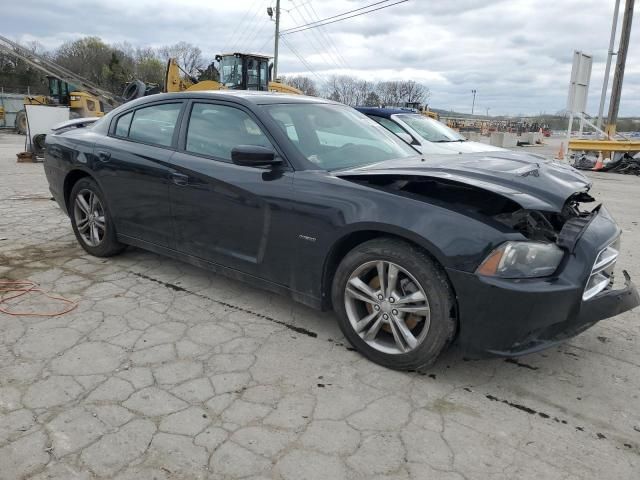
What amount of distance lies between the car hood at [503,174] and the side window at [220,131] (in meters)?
0.75

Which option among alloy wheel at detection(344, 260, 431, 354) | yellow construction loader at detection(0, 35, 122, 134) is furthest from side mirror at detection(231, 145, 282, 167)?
yellow construction loader at detection(0, 35, 122, 134)

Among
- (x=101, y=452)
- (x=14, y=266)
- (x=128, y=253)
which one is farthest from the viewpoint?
(x=128, y=253)

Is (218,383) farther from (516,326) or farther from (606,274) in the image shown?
(606,274)

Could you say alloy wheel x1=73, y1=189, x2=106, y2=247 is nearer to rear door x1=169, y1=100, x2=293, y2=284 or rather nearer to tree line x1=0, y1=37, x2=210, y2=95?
rear door x1=169, y1=100, x2=293, y2=284

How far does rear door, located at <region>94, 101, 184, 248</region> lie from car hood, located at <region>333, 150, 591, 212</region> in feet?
5.10

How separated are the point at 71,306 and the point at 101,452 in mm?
1766

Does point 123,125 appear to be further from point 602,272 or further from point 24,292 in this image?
point 602,272

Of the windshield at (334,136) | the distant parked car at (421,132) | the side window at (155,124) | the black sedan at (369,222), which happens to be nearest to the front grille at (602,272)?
the black sedan at (369,222)

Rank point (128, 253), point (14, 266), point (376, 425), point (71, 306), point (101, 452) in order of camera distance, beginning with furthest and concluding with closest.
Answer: point (128, 253) → point (14, 266) → point (71, 306) → point (376, 425) → point (101, 452)

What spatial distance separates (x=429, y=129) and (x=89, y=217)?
6949 mm

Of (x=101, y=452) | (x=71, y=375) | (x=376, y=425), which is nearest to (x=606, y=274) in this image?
(x=376, y=425)

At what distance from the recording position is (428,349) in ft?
8.87

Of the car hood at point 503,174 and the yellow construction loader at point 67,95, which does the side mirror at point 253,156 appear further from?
the yellow construction loader at point 67,95

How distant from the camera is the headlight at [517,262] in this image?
2.46m
